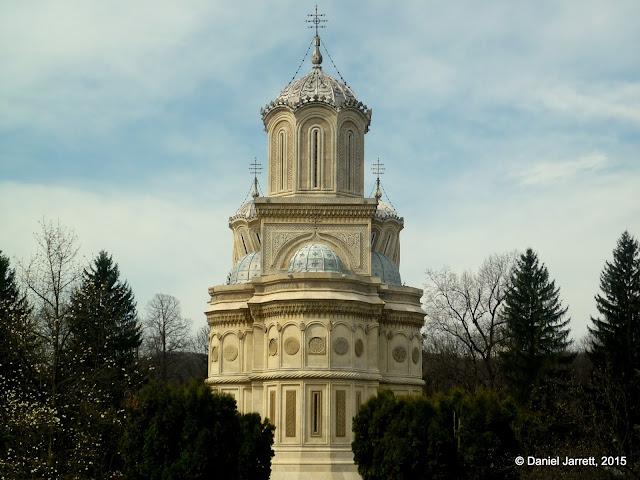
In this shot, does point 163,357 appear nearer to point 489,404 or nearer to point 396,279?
point 396,279

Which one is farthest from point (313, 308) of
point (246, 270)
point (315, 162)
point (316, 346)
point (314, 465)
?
point (315, 162)

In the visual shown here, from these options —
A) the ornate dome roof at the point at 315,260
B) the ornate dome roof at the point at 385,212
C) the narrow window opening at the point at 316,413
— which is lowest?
the narrow window opening at the point at 316,413

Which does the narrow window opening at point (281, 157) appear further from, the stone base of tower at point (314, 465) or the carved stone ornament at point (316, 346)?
the stone base of tower at point (314, 465)

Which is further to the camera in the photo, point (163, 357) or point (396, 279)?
point (163, 357)

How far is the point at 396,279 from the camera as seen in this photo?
34.2 meters

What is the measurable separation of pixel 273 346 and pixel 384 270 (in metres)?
6.38

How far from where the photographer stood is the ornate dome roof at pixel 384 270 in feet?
110

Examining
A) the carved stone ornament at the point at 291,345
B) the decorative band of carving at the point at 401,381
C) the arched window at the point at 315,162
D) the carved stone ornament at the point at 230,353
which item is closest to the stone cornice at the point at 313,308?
the carved stone ornament at the point at 291,345

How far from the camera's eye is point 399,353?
32.8 m

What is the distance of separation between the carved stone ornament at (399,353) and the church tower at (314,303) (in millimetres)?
36

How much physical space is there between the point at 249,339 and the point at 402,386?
5.70m

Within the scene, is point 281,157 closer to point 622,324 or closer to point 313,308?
Answer: point 313,308

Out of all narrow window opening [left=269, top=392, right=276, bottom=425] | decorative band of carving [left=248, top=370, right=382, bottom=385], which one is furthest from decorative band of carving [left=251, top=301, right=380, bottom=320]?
narrow window opening [left=269, top=392, right=276, bottom=425]

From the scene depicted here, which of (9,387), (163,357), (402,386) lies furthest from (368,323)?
(163,357)
